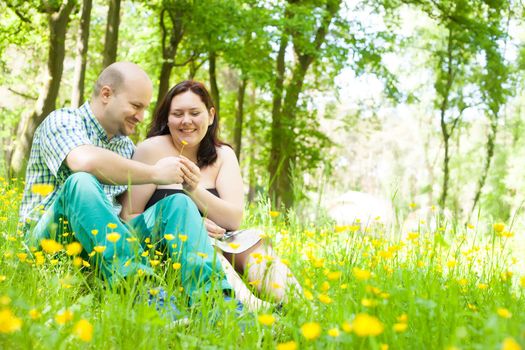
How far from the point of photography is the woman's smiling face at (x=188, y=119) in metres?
3.77

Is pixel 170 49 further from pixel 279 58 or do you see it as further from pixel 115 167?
pixel 115 167

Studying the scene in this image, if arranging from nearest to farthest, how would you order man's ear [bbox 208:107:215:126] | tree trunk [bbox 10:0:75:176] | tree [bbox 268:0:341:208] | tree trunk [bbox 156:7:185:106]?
1. man's ear [bbox 208:107:215:126]
2. tree trunk [bbox 10:0:75:176]
3. tree [bbox 268:0:341:208]
4. tree trunk [bbox 156:7:185:106]

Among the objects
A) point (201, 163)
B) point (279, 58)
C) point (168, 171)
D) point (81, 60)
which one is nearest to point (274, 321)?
point (168, 171)

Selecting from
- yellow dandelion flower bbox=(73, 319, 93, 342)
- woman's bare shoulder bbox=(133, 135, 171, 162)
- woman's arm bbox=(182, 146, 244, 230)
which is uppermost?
woman's bare shoulder bbox=(133, 135, 171, 162)

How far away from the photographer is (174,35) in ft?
45.4

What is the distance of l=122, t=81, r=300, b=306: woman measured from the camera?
337 centimetres

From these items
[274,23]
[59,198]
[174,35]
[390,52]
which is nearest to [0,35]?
[174,35]

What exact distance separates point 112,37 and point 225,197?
740 centimetres

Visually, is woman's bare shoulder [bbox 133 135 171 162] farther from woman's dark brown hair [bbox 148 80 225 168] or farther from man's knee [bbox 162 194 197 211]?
man's knee [bbox 162 194 197 211]

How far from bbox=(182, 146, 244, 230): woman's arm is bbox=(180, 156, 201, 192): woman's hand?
0.03 meters

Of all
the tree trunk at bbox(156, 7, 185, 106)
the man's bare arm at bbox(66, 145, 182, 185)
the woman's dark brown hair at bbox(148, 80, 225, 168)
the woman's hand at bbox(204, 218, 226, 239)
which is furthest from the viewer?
the tree trunk at bbox(156, 7, 185, 106)

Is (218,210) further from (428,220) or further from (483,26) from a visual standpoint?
(483,26)

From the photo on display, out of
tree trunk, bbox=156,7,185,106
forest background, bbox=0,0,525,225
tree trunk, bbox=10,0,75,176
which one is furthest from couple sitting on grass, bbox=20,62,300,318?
tree trunk, bbox=156,7,185,106

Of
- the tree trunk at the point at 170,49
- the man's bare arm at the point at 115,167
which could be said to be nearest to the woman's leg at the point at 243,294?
the man's bare arm at the point at 115,167
